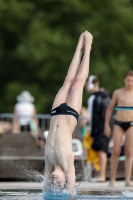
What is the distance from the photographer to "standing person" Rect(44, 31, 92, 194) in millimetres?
9312

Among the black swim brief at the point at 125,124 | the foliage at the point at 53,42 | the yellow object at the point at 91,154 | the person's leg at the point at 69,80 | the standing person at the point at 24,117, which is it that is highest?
the foliage at the point at 53,42

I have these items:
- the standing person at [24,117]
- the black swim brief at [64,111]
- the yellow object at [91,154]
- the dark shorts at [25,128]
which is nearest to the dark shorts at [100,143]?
the yellow object at [91,154]

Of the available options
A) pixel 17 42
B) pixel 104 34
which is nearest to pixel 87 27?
pixel 104 34

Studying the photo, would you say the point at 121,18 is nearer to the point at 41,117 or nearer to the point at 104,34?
the point at 104,34

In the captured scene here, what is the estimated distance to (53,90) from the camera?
28.5 metres

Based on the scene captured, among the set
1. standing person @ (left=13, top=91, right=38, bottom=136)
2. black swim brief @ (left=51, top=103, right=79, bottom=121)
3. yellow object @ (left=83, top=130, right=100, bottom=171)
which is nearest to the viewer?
black swim brief @ (left=51, top=103, right=79, bottom=121)

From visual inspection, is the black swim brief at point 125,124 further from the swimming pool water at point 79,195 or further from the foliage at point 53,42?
the foliage at point 53,42

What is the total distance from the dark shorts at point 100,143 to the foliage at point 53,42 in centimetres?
1295

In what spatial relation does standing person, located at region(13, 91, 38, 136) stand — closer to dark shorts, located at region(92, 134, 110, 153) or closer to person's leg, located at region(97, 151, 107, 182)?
dark shorts, located at region(92, 134, 110, 153)

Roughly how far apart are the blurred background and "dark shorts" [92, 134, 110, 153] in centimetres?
1300

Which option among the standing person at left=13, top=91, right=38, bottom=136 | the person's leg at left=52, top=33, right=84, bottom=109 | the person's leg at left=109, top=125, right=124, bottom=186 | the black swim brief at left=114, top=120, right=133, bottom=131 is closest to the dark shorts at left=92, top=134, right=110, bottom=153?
the person's leg at left=109, top=125, right=124, bottom=186

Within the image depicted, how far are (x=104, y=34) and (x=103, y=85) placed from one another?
1965mm

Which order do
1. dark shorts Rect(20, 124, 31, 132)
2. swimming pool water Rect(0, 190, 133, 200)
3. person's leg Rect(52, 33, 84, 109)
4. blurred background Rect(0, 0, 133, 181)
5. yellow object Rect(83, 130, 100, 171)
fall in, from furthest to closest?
blurred background Rect(0, 0, 133, 181) → dark shorts Rect(20, 124, 31, 132) → yellow object Rect(83, 130, 100, 171) → person's leg Rect(52, 33, 84, 109) → swimming pool water Rect(0, 190, 133, 200)

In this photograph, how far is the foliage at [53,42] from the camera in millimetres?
27750
